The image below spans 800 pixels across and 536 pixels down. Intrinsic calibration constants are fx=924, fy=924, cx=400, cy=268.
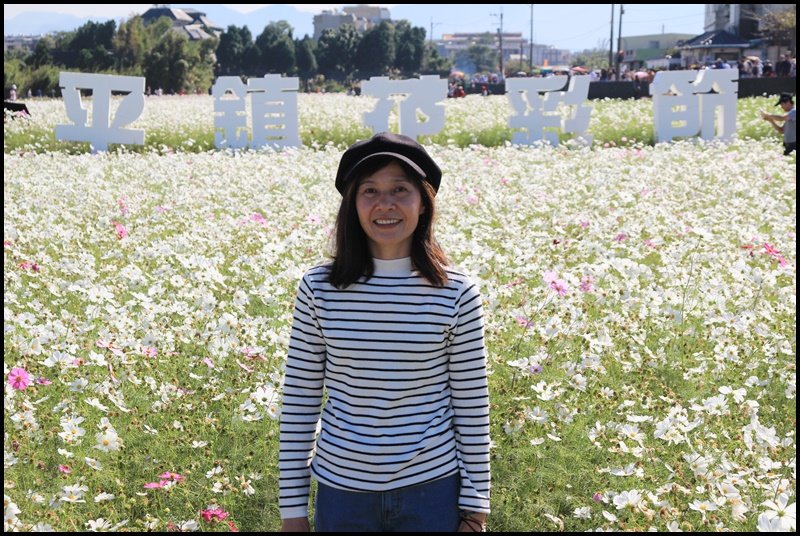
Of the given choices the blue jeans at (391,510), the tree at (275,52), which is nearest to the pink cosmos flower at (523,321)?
the blue jeans at (391,510)

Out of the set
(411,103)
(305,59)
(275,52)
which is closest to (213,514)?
(411,103)

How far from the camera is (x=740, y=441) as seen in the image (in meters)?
3.15

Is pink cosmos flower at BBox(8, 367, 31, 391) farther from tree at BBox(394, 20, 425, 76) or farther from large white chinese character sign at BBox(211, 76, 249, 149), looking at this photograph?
tree at BBox(394, 20, 425, 76)

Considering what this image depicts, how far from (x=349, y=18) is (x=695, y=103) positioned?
450 feet

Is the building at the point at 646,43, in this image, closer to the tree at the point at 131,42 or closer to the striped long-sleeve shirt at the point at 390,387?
the tree at the point at 131,42

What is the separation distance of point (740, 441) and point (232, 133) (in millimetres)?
11768

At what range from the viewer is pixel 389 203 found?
1962 mm

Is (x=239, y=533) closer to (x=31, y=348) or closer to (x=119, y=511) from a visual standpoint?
(x=119, y=511)

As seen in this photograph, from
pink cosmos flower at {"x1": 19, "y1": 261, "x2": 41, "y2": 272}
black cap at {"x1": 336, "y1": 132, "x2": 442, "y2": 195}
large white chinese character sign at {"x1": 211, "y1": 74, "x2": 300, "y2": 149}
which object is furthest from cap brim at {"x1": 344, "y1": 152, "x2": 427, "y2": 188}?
large white chinese character sign at {"x1": 211, "y1": 74, "x2": 300, "y2": 149}

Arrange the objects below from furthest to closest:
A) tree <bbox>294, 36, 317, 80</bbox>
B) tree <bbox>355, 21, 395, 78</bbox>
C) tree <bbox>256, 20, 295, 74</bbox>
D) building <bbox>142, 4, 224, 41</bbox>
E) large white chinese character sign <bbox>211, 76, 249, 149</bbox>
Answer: building <bbox>142, 4, 224, 41</bbox> < tree <bbox>355, 21, 395, 78</bbox> < tree <bbox>294, 36, 317, 80</bbox> < tree <bbox>256, 20, 295, 74</bbox> < large white chinese character sign <bbox>211, 76, 249, 149</bbox>

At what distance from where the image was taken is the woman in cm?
191

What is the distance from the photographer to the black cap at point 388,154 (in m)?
1.95

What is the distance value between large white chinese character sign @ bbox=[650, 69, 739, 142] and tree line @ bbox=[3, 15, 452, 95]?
2668cm

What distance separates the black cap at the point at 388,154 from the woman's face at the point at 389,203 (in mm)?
32
